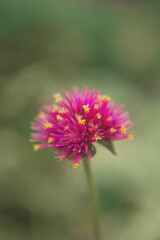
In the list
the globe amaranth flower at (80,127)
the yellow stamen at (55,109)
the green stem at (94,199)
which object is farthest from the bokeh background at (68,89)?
the yellow stamen at (55,109)

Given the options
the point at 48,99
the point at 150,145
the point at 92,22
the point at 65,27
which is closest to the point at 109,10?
the point at 92,22

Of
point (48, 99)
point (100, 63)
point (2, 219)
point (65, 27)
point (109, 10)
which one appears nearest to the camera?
point (2, 219)

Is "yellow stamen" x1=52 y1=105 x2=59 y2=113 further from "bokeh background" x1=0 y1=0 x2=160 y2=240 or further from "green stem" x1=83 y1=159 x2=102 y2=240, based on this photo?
"bokeh background" x1=0 y1=0 x2=160 y2=240

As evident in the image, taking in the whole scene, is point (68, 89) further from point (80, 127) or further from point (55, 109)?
point (80, 127)

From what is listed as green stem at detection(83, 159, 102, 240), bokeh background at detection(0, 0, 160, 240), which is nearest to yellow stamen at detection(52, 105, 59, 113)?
green stem at detection(83, 159, 102, 240)

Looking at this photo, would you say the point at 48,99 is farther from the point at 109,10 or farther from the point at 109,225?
the point at 109,10

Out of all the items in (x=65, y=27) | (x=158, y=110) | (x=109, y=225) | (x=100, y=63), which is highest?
(x=65, y=27)

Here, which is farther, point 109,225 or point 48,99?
point 48,99
